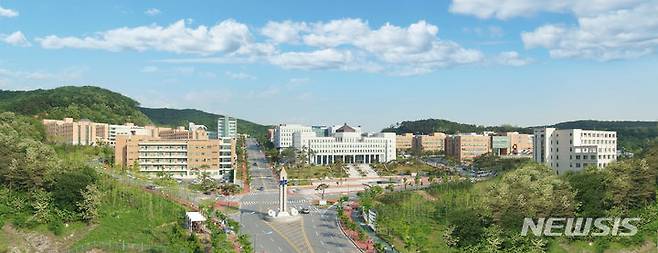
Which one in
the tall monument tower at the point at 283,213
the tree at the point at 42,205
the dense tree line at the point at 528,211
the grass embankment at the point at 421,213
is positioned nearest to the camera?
the dense tree line at the point at 528,211

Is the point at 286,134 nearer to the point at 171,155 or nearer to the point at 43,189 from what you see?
the point at 171,155

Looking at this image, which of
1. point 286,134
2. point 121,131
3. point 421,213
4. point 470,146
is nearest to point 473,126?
point 470,146

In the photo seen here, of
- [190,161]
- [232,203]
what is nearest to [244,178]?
[190,161]

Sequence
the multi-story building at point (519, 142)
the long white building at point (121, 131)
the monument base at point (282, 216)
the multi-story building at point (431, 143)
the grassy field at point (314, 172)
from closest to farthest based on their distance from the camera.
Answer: the monument base at point (282, 216), the grassy field at point (314, 172), the long white building at point (121, 131), the multi-story building at point (519, 142), the multi-story building at point (431, 143)

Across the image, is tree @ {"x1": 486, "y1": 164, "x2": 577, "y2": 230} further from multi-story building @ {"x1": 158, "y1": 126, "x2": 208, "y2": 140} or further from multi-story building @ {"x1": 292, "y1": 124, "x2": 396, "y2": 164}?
multi-story building @ {"x1": 292, "y1": 124, "x2": 396, "y2": 164}

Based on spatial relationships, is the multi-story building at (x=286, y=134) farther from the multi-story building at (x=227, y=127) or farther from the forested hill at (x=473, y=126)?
the forested hill at (x=473, y=126)

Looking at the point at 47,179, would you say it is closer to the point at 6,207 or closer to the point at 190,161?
the point at 6,207

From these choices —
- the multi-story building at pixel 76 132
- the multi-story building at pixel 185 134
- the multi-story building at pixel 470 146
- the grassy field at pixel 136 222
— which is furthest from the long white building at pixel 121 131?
the multi-story building at pixel 470 146
